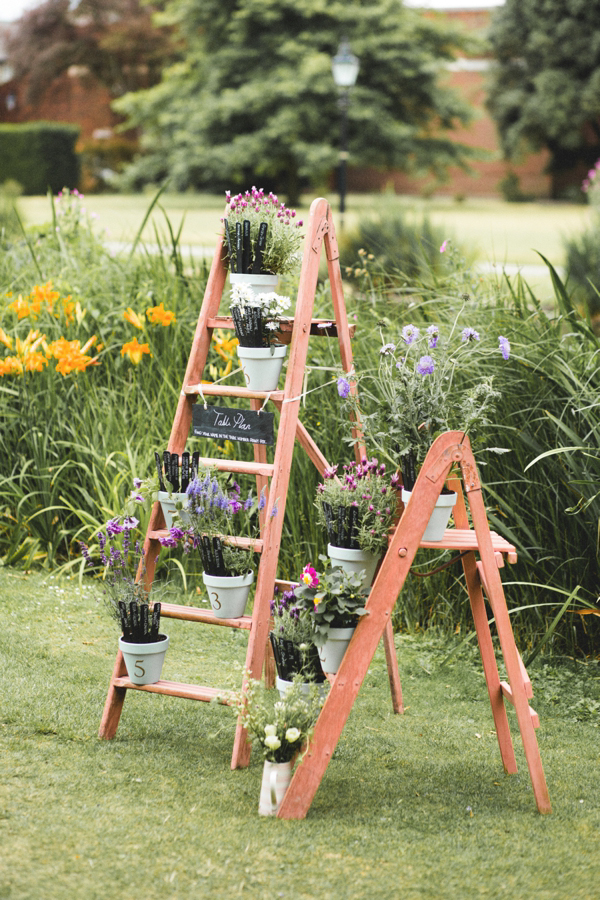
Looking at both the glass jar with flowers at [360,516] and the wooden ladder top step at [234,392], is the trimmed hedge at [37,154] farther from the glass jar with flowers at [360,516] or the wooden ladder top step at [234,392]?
the glass jar with flowers at [360,516]

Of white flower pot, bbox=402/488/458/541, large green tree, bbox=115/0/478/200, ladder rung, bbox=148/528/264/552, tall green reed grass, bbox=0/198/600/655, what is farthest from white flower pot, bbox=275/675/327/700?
large green tree, bbox=115/0/478/200

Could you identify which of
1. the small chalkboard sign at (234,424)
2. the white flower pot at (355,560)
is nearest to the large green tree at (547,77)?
the small chalkboard sign at (234,424)

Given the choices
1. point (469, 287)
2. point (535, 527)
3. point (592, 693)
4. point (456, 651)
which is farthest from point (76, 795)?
point (469, 287)

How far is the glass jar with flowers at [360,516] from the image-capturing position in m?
2.37

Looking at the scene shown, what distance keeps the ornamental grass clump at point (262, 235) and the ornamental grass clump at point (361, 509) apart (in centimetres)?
67

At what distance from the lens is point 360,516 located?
7.81ft

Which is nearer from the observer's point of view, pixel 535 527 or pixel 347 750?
pixel 347 750

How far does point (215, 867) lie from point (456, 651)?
1553mm

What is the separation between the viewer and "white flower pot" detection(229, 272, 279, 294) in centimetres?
263

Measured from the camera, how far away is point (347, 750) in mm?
2693

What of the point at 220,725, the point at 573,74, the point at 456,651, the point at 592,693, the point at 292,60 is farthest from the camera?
the point at 573,74

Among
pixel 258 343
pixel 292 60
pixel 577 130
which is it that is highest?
pixel 258 343

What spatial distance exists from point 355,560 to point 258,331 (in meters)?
0.69

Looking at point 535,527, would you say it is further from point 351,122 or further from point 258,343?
point 351,122
